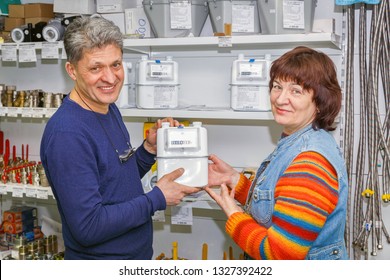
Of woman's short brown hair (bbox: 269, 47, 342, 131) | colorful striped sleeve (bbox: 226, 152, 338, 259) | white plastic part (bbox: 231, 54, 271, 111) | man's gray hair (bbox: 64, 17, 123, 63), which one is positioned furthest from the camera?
white plastic part (bbox: 231, 54, 271, 111)

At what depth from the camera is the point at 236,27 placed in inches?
92.0

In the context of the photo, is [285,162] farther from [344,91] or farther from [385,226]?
[385,226]

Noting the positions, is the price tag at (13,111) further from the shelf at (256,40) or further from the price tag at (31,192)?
the shelf at (256,40)

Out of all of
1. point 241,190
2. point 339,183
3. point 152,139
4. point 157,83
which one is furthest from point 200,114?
point 339,183

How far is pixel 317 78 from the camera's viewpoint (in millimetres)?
1401

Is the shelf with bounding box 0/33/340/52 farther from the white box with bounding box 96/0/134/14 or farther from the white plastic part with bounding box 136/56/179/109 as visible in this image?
the white box with bounding box 96/0/134/14

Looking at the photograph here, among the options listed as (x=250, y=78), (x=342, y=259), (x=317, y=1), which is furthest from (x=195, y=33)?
(x=342, y=259)

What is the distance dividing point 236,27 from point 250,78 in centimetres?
27

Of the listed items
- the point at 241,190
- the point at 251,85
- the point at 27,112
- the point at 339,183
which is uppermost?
the point at 251,85

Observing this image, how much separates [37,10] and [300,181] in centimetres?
215

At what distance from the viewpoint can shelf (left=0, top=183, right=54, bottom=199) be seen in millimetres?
2697

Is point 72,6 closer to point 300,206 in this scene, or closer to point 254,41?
point 254,41

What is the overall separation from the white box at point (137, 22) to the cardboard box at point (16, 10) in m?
0.67
